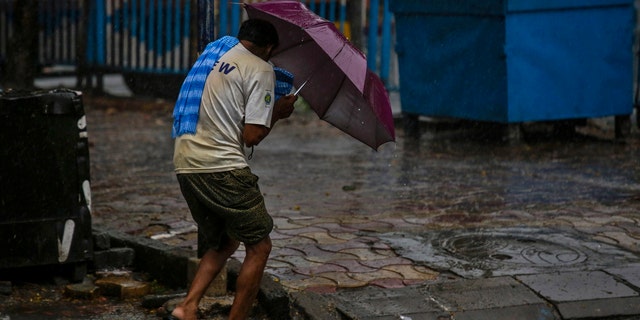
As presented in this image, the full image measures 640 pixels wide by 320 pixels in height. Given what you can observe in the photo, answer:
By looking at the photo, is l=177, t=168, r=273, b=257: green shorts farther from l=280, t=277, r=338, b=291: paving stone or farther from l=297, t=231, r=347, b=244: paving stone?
l=297, t=231, r=347, b=244: paving stone

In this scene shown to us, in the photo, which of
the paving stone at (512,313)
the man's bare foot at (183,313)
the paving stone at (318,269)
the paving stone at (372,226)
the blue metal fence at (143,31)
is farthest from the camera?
the blue metal fence at (143,31)

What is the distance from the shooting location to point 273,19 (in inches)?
203

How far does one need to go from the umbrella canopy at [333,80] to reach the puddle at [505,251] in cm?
124

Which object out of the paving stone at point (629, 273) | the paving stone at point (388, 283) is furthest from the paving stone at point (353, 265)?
the paving stone at point (629, 273)

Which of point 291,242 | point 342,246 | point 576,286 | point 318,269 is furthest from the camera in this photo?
Answer: point 291,242

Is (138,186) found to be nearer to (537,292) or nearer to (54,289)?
(54,289)

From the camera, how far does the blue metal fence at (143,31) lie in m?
14.7

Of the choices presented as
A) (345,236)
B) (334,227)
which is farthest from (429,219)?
(345,236)

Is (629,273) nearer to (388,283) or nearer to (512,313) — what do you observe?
(512,313)

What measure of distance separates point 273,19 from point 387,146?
21.7 feet

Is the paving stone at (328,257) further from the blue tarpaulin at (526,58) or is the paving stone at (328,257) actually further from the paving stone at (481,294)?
the blue tarpaulin at (526,58)

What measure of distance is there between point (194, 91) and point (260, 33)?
16.1 inches

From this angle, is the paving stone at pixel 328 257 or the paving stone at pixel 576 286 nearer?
the paving stone at pixel 576 286

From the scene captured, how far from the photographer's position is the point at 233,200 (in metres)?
5.12
